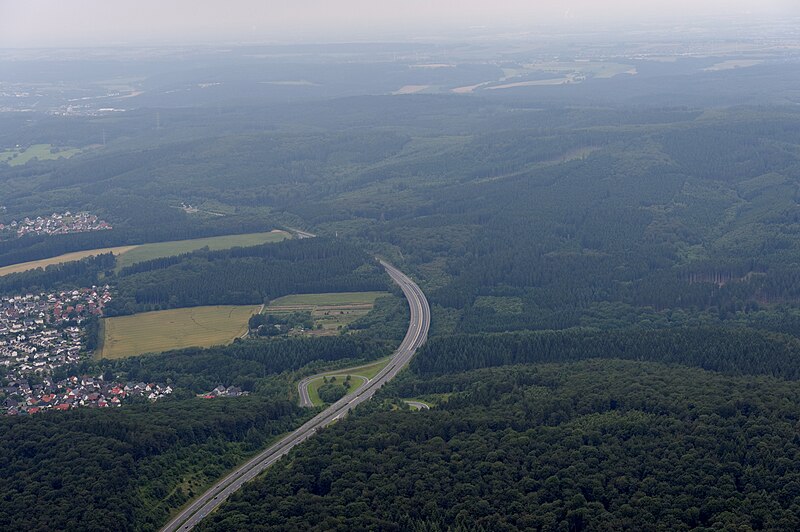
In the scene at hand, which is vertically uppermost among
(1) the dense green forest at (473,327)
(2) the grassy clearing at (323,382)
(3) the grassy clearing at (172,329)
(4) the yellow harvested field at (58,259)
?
(1) the dense green forest at (473,327)

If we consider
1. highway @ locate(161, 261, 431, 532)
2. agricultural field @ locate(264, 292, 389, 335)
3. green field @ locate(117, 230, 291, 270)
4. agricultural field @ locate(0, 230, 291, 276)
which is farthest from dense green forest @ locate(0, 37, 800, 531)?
green field @ locate(117, 230, 291, 270)

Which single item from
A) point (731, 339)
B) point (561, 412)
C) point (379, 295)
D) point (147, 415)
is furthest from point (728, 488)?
point (379, 295)

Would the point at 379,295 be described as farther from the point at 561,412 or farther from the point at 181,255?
the point at 561,412

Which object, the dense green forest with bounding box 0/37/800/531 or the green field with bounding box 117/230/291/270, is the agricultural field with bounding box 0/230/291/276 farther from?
the dense green forest with bounding box 0/37/800/531

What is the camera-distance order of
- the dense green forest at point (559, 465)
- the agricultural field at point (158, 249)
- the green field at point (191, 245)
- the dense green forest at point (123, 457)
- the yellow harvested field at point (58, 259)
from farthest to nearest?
the green field at point (191, 245)
the agricultural field at point (158, 249)
the yellow harvested field at point (58, 259)
the dense green forest at point (123, 457)
the dense green forest at point (559, 465)

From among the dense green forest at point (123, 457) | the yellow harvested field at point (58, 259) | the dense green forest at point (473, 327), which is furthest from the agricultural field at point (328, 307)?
the yellow harvested field at point (58, 259)

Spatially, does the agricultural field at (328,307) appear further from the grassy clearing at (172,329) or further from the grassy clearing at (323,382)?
the grassy clearing at (323,382)

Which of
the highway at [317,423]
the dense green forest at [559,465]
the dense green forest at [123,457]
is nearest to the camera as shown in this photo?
the dense green forest at [559,465]

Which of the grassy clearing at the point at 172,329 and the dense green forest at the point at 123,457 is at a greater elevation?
the dense green forest at the point at 123,457
